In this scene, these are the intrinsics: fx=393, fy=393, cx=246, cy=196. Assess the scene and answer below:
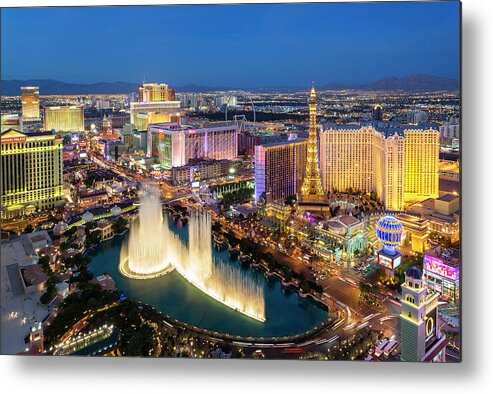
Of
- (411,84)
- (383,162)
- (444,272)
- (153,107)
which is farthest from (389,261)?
(153,107)

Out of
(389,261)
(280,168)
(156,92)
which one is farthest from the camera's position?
(280,168)

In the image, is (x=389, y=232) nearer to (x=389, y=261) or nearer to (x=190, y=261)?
(x=389, y=261)

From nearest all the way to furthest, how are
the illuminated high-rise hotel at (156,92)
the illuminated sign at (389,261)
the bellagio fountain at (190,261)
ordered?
the illuminated sign at (389,261)
the bellagio fountain at (190,261)
the illuminated high-rise hotel at (156,92)

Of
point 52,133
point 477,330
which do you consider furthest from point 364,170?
point 52,133

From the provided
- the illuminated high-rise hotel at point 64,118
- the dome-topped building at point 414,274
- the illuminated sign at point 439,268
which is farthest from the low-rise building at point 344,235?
the illuminated high-rise hotel at point 64,118

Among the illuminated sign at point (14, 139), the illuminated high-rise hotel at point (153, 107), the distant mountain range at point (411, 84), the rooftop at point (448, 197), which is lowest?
the rooftop at point (448, 197)

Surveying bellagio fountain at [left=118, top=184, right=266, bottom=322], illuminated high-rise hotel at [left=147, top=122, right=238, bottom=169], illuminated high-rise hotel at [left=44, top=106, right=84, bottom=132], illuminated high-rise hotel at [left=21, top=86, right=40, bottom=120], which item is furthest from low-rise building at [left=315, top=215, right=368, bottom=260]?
illuminated high-rise hotel at [left=147, top=122, right=238, bottom=169]

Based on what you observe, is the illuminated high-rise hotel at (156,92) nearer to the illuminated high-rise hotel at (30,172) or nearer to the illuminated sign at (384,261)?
the illuminated high-rise hotel at (30,172)
